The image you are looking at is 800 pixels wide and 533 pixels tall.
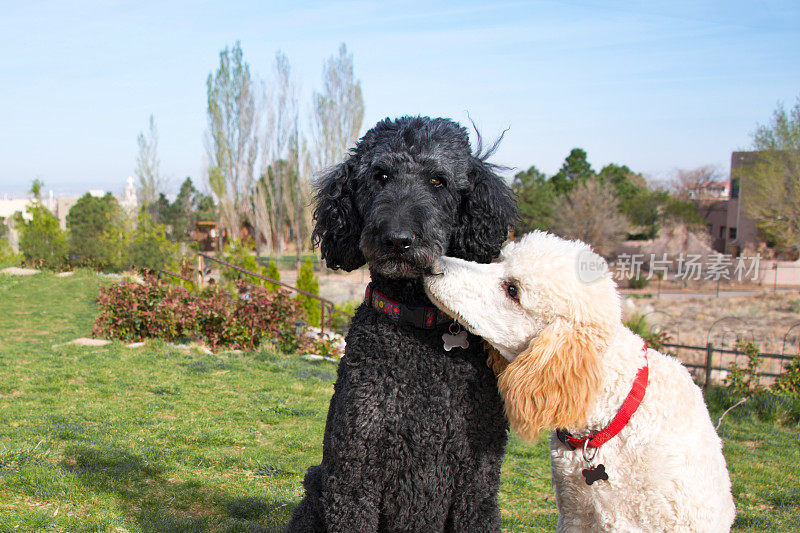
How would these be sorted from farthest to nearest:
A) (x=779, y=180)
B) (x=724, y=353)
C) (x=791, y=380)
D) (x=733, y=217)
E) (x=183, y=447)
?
(x=733, y=217)
(x=779, y=180)
(x=724, y=353)
(x=791, y=380)
(x=183, y=447)

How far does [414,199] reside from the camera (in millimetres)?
1995

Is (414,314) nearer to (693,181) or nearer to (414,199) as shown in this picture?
(414,199)

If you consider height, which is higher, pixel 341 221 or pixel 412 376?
pixel 341 221

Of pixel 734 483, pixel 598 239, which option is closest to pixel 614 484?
pixel 734 483

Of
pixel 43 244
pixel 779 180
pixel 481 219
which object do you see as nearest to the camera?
pixel 481 219

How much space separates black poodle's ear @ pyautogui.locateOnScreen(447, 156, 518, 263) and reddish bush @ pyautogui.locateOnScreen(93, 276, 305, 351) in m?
7.58

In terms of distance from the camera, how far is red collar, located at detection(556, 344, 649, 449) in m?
1.87

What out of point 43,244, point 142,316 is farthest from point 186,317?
point 43,244

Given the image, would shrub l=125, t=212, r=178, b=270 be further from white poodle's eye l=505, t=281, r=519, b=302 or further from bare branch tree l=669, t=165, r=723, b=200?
bare branch tree l=669, t=165, r=723, b=200

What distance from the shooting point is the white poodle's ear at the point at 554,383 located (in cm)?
180

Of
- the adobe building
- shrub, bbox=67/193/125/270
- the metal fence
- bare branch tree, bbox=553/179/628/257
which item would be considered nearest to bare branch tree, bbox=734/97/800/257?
the adobe building

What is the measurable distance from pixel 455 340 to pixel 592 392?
462mm

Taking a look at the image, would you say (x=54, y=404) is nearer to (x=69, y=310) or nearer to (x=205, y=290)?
(x=205, y=290)

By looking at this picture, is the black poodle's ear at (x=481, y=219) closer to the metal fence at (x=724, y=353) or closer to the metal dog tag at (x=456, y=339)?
the metal dog tag at (x=456, y=339)
